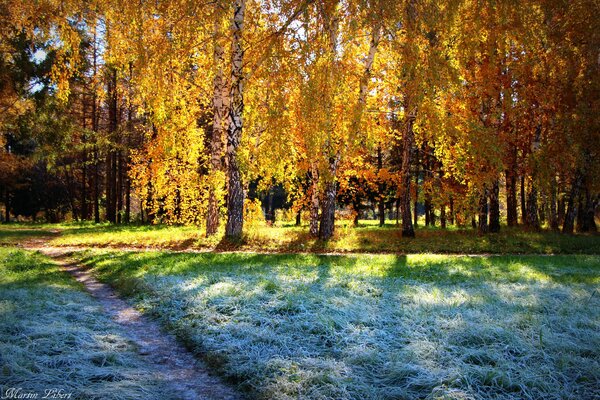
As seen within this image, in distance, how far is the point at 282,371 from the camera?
13.1ft

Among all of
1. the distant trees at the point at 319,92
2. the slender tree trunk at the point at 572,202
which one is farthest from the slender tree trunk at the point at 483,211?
the slender tree trunk at the point at 572,202

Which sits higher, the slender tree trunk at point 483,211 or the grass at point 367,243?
the slender tree trunk at point 483,211

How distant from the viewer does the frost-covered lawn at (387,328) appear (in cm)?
368

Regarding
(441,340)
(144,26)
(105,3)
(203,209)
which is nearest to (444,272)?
(441,340)

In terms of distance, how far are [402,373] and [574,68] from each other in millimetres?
17154

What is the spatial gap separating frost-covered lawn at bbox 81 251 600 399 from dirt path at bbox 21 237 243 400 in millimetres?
170

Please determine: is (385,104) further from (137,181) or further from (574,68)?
(137,181)

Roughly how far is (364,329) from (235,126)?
1028 cm

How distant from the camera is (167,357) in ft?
15.7

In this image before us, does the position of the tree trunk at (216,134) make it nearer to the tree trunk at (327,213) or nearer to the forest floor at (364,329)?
the tree trunk at (327,213)

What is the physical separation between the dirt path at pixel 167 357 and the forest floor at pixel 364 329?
13 centimetres

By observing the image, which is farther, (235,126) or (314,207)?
(314,207)

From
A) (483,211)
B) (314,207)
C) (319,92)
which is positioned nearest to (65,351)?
(319,92)

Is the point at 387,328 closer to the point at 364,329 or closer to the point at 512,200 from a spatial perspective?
the point at 364,329
